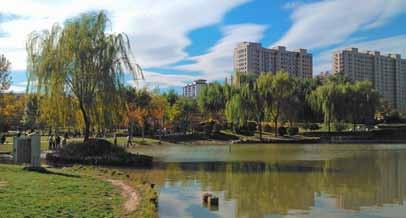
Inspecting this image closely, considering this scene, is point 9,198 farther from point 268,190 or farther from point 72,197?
point 268,190

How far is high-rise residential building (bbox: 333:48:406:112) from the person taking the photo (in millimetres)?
133875

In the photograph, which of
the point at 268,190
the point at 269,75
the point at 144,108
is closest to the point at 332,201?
the point at 268,190

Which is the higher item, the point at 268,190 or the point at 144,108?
the point at 144,108

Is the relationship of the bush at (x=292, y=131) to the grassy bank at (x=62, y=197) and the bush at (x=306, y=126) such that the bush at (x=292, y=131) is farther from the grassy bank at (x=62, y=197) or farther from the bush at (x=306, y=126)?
the grassy bank at (x=62, y=197)

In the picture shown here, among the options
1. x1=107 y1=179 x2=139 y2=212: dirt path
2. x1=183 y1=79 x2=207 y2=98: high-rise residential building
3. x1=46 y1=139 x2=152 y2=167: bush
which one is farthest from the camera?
x1=183 y1=79 x2=207 y2=98: high-rise residential building

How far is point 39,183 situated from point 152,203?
400 cm

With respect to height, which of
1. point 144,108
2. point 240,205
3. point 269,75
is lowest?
point 240,205

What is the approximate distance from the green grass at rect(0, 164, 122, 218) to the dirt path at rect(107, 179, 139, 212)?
182 millimetres

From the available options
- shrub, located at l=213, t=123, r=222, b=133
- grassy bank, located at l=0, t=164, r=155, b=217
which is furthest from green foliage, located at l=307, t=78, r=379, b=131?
grassy bank, located at l=0, t=164, r=155, b=217

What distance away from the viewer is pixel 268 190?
53.6 feet

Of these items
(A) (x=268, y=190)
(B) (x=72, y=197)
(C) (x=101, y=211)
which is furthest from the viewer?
(A) (x=268, y=190)

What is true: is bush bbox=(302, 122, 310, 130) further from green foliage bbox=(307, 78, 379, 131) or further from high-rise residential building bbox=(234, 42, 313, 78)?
high-rise residential building bbox=(234, 42, 313, 78)

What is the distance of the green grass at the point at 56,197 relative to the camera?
9.61 metres

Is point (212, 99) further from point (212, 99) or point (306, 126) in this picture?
point (306, 126)
